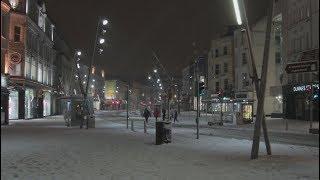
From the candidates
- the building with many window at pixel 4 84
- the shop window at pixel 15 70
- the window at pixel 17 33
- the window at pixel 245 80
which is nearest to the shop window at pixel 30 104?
the shop window at pixel 15 70

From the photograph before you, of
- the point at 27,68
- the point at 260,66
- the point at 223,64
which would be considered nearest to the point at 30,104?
the point at 27,68

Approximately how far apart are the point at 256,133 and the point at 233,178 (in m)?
4.46

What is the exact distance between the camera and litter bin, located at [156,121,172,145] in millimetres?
21328

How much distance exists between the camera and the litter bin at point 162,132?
2133cm

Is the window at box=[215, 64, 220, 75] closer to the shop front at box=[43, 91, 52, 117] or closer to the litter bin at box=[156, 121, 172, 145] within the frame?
the shop front at box=[43, 91, 52, 117]

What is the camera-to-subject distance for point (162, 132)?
21.4 m

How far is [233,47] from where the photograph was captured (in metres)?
88.6

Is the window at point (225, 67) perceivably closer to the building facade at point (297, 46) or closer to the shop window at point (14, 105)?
the building facade at point (297, 46)

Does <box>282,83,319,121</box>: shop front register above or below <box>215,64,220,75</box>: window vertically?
below

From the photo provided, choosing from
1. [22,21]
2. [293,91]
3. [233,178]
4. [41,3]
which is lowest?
[233,178]

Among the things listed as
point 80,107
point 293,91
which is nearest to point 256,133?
point 80,107

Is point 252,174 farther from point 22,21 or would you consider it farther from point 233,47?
point 233,47

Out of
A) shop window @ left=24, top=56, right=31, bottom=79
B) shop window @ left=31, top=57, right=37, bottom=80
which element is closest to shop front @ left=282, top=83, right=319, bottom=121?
shop window @ left=24, top=56, right=31, bottom=79

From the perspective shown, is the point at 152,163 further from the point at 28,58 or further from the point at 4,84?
A: the point at 28,58
